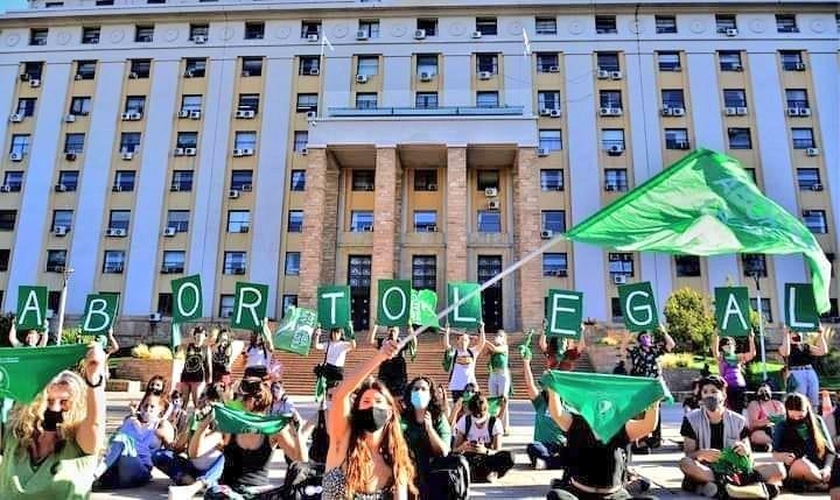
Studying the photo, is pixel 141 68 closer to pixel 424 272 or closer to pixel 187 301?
pixel 424 272

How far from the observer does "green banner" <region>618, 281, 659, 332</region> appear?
9.73 meters

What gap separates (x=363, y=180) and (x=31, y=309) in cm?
2125

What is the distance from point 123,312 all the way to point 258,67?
14.8 meters

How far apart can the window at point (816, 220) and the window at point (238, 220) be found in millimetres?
28013

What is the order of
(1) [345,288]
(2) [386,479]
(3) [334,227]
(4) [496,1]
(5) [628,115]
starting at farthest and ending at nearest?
(4) [496,1] → (5) [628,115] → (3) [334,227] → (1) [345,288] → (2) [386,479]

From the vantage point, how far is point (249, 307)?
10312 mm

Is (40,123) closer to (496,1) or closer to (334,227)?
(334,227)

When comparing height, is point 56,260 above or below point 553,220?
below

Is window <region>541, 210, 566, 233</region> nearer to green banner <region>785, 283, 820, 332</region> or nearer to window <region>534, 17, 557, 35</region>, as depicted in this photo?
window <region>534, 17, 557, 35</region>

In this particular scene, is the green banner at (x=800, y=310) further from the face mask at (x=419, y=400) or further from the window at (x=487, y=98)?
the window at (x=487, y=98)

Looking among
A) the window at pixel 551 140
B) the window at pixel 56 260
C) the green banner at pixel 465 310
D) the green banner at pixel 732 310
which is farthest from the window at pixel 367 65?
the green banner at pixel 732 310

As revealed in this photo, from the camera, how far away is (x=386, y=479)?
348cm

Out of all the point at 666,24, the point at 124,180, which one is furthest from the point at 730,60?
the point at 124,180

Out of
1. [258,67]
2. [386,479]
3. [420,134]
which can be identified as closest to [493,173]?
[420,134]
